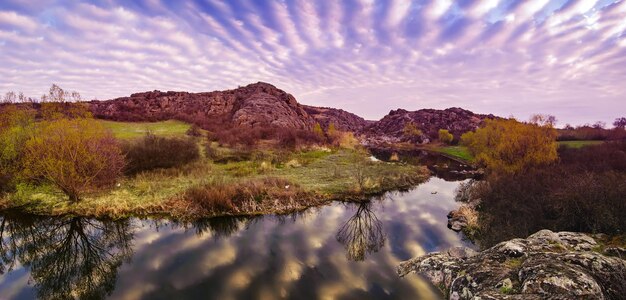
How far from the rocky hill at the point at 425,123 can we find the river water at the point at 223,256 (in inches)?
4244

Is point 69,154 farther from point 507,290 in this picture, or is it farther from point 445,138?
point 445,138

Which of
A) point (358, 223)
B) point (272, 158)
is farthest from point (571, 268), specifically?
point (272, 158)

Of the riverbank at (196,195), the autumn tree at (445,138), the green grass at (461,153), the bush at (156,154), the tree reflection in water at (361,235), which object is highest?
the autumn tree at (445,138)

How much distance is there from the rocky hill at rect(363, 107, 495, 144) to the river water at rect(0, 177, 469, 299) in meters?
108

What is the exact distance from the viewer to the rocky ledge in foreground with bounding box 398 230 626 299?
19.1 ft

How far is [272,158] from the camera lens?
37.5 m

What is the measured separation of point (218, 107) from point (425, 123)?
332 feet

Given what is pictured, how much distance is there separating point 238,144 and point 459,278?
39.7 metres

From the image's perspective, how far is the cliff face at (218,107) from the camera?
6519cm

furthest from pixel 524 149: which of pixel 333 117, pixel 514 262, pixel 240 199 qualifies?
pixel 333 117

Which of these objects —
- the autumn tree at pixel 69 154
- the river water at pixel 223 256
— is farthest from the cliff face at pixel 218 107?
the river water at pixel 223 256

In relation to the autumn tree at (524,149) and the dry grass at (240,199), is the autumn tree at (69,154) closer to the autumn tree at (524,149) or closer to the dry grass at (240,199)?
the dry grass at (240,199)

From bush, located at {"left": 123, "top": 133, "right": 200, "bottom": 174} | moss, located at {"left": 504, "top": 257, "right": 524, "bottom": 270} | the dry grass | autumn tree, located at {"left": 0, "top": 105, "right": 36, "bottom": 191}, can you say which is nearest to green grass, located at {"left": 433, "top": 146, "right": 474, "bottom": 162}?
the dry grass

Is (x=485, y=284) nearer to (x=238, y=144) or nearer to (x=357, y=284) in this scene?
(x=357, y=284)
